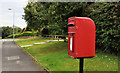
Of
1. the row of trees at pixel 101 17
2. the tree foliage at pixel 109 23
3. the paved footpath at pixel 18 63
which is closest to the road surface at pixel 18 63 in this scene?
the paved footpath at pixel 18 63

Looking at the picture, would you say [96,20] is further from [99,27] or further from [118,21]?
[118,21]

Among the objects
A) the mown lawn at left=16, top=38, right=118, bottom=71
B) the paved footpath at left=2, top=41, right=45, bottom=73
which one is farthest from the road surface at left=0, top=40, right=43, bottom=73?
the mown lawn at left=16, top=38, right=118, bottom=71

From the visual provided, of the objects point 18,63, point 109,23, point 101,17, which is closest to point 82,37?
point 109,23

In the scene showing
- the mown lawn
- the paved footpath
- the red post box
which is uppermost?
the red post box

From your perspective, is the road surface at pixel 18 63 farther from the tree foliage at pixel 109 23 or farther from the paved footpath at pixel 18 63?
the tree foliage at pixel 109 23

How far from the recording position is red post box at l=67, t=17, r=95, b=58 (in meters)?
3.78

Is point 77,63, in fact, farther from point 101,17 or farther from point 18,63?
point 18,63

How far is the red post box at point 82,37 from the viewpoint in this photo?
12.4ft

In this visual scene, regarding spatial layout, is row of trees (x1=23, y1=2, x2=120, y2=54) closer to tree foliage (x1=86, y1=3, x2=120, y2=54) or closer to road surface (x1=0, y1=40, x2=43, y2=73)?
tree foliage (x1=86, y1=3, x2=120, y2=54)

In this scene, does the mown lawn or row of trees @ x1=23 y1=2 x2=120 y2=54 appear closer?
the mown lawn

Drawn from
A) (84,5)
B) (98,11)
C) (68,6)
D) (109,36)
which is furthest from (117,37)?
(68,6)

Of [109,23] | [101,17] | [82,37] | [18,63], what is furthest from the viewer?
[101,17]

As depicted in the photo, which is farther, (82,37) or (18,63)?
(18,63)

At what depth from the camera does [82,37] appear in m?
3.82
